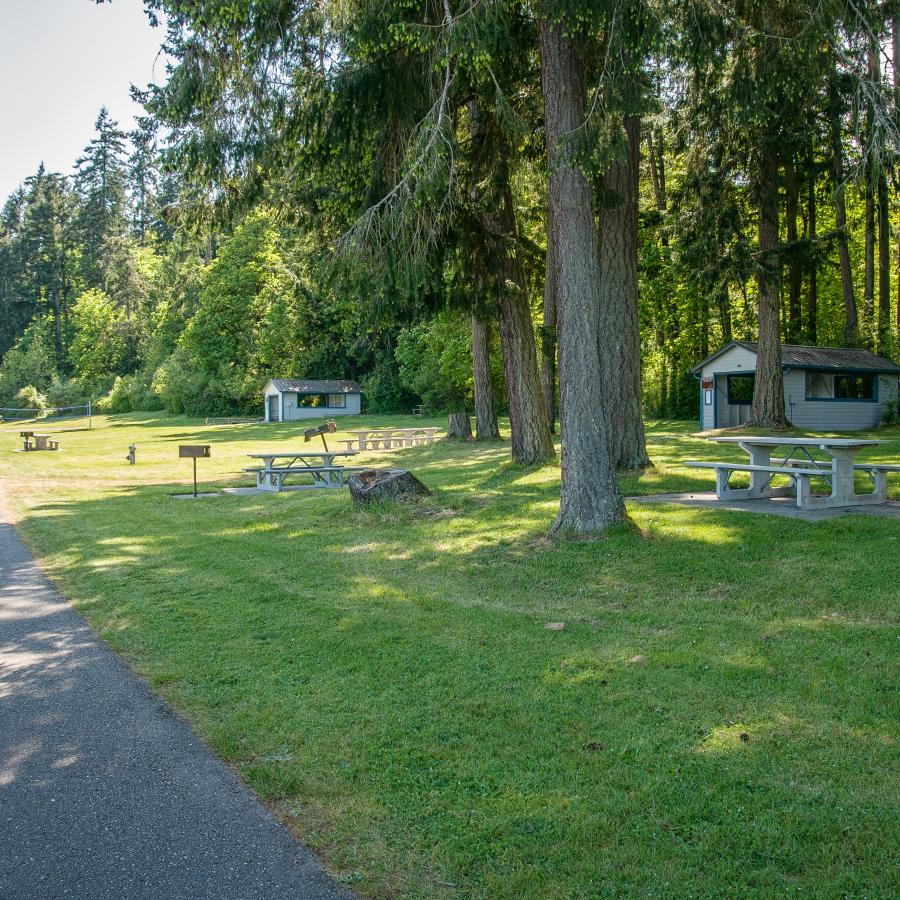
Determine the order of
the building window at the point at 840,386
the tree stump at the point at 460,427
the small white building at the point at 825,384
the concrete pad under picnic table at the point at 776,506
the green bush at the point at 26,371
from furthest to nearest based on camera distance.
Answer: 1. the green bush at the point at 26,371
2. the building window at the point at 840,386
3. the small white building at the point at 825,384
4. the tree stump at the point at 460,427
5. the concrete pad under picnic table at the point at 776,506

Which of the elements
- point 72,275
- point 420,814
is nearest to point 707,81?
point 420,814

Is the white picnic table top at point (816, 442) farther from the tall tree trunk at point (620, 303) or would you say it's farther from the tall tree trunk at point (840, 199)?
the tall tree trunk at point (840, 199)

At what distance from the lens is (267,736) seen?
15.3ft

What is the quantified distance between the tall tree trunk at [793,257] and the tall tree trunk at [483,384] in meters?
8.67

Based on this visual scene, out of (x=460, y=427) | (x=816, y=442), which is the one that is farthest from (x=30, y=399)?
(x=816, y=442)

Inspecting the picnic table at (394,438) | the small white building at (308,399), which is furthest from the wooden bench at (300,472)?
the small white building at (308,399)

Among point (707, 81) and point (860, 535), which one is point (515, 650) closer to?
point (860, 535)

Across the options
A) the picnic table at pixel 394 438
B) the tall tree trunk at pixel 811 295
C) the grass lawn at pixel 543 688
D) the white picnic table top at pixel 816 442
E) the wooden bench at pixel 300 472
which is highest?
the tall tree trunk at pixel 811 295

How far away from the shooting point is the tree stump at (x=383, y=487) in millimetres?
12773

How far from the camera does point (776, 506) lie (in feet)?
36.2

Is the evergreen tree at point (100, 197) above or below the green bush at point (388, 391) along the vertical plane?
above

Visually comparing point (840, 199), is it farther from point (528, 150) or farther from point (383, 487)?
point (383, 487)

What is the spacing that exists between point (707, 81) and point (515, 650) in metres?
8.72

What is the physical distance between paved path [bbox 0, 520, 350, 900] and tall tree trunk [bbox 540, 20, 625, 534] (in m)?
5.48
